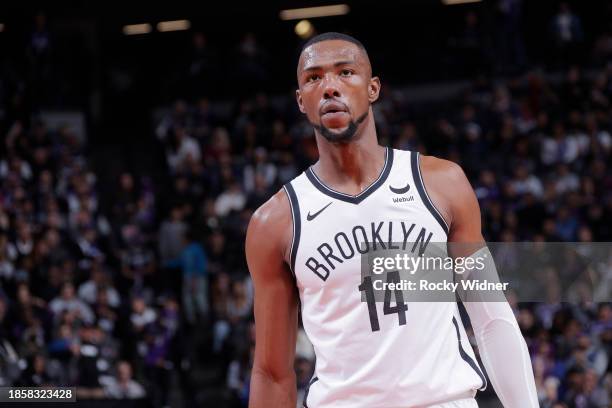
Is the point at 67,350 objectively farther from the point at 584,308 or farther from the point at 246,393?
the point at 584,308

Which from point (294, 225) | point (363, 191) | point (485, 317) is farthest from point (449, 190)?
point (294, 225)

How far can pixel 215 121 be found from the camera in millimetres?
18578

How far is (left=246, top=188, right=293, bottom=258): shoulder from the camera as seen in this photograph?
14.2ft

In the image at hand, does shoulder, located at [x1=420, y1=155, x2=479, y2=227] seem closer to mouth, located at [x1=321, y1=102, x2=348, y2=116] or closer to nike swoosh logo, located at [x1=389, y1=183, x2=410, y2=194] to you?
nike swoosh logo, located at [x1=389, y1=183, x2=410, y2=194]

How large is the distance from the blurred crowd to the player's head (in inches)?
254

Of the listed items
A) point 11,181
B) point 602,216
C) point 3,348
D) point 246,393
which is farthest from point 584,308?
point 11,181

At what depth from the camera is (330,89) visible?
4219 mm

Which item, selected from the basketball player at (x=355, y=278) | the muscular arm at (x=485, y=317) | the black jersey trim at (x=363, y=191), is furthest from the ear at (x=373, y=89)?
the muscular arm at (x=485, y=317)

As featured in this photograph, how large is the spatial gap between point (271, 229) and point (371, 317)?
55 cm

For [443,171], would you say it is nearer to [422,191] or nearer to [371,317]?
[422,191]

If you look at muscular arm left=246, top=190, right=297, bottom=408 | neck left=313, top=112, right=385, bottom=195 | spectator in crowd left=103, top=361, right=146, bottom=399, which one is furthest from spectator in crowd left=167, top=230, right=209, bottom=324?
neck left=313, top=112, right=385, bottom=195

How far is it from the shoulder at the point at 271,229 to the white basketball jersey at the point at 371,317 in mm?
39

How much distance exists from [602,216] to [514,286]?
5548mm

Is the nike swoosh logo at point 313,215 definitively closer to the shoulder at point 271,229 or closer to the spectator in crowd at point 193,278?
the shoulder at point 271,229
